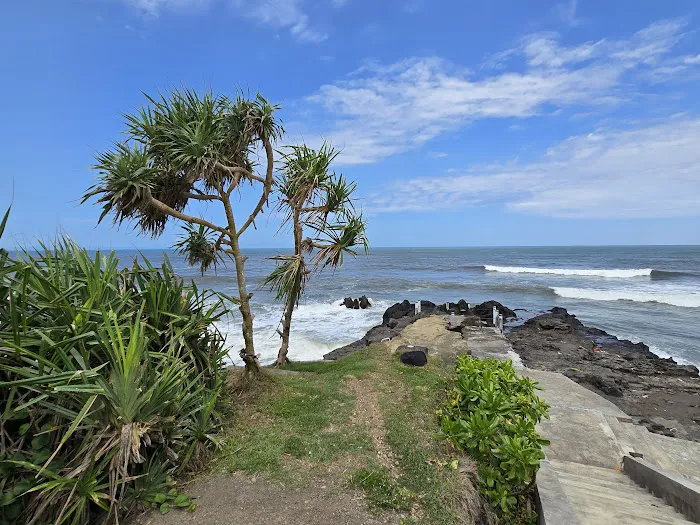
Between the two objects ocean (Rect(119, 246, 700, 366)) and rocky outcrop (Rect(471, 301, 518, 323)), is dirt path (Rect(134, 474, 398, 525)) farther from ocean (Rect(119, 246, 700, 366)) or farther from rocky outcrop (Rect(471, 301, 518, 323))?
rocky outcrop (Rect(471, 301, 518, 323))

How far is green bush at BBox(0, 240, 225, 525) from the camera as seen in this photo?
8.18 ft

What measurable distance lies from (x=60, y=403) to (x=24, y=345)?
461 millimetres

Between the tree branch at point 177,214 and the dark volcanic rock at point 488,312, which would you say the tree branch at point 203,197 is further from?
the dark volcanic rock at point 488,312

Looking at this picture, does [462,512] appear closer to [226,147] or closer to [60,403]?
[60,403]

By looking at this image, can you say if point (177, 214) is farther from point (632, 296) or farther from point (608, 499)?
point (632, 296)

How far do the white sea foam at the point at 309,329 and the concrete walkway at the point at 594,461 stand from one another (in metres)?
6.93

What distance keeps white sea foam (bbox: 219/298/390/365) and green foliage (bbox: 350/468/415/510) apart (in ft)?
21.6

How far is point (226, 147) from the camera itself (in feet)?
18.7

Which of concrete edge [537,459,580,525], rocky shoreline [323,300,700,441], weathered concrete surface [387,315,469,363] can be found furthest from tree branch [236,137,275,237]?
rocky shoreline [323,300,700,441]

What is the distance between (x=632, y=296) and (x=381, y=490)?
26.1 metres

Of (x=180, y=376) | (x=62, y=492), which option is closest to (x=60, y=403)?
(x=62, y=492)

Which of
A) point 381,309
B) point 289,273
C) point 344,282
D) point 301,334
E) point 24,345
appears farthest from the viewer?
point 344,282

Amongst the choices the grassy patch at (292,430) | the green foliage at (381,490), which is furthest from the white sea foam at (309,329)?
the green foliage at (381,490)

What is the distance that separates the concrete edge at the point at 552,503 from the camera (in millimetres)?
2842
